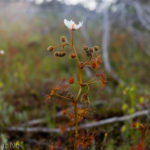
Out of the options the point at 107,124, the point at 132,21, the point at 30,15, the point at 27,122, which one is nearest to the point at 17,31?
the point at 30,15

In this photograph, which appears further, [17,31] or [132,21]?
[17,31]

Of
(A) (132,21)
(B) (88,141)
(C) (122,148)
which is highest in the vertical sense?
(A) (132,21)

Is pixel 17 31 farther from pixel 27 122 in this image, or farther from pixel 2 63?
pixel 27 122

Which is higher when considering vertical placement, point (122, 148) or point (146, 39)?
point (146, 39)

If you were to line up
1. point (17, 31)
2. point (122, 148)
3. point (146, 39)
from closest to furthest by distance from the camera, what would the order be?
point (122, 148), point (146, 39), point (17, 31)

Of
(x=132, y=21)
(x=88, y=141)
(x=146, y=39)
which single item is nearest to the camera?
(x=88, y=141)

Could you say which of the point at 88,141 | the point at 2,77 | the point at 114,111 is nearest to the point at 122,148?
the point at 114,111
